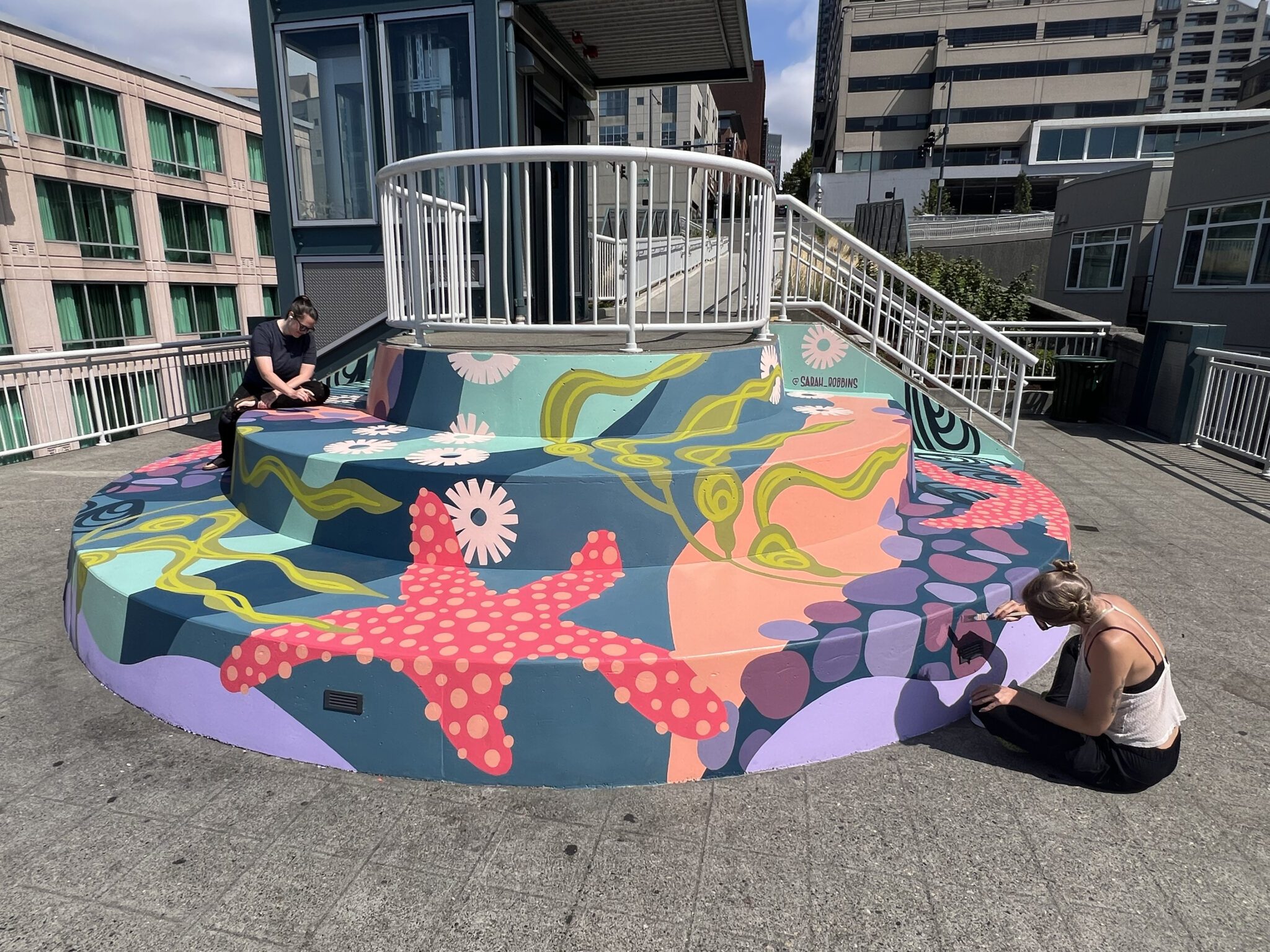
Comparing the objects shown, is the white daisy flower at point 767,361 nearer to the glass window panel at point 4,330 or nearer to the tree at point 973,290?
the tree at point 973,290

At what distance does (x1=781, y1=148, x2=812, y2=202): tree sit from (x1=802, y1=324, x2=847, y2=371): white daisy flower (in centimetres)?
7357

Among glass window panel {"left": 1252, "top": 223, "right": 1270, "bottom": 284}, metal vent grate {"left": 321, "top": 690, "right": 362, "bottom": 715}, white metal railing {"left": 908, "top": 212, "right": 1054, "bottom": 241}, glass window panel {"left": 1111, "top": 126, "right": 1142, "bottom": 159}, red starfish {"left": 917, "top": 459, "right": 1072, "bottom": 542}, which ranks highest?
glass window panel {"left": 1111, "top": 126, "right": 1142, "bottom": 159}

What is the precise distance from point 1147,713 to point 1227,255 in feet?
63.0

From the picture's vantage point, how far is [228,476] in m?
5.75

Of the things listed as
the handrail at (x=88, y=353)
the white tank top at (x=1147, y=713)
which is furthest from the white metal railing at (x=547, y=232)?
the handrail at (x=88, y=353)

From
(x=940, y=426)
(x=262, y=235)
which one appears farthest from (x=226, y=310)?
(x=940, y=426)

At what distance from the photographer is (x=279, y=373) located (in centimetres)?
608

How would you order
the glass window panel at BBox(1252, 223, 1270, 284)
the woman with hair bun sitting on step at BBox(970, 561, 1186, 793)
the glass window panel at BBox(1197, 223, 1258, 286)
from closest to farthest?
1. the woman with hair bun sitting on step at BBox(970, 561, 1186, 793)
2. the glass window panel at BBox(1252, 223, 1270, 284)
3. the glass window panel at BBox(1197, 223, 1258, 286)

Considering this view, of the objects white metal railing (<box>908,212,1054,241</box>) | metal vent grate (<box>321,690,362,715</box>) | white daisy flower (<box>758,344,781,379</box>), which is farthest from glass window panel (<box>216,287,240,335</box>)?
metal vent grate (<box>321,690,362,715</box>)

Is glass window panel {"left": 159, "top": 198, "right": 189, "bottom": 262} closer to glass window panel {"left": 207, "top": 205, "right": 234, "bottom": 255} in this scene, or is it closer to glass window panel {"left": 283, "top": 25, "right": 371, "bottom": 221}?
glass window panel {"left": 207, "top": 205, "right": 234, "bottom": 255}

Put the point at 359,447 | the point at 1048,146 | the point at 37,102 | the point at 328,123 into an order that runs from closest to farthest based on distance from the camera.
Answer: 1. the point at 359,447
2. the point at 328,123
3. the point at 37,102
4. the point at 1048,146

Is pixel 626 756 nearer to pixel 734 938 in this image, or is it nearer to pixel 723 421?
pixel 734 938

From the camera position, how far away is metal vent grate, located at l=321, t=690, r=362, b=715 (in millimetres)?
3090

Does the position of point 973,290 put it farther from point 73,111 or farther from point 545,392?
point 73,111
